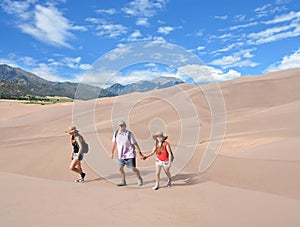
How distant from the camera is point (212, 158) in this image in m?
9.48

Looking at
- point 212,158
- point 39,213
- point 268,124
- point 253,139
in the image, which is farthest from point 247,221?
point 268,124

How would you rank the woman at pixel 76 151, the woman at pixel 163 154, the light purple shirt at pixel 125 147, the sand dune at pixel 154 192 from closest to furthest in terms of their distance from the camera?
the sand dune at pixel 154 192, the woman at pixel 163 154, the light purple shirt at pixel 125 147, the woman at pixel 76 151

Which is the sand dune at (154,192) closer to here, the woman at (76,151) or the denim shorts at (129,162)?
the woman at (76,151)

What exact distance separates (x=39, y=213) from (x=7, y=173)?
3.89 m

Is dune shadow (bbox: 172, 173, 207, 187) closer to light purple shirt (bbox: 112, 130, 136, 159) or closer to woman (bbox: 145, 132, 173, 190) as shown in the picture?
woman (bbox: 145, 132, 173, 190)

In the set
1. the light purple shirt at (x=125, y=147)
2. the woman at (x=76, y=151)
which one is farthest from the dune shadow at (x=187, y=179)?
the woman at (x=76, y=151)

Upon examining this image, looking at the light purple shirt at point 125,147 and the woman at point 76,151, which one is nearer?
the light purple shirt at point 125,147

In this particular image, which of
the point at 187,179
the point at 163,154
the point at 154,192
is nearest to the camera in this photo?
the point at 154,192

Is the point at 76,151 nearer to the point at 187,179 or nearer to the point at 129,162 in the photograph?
the point at 129,162

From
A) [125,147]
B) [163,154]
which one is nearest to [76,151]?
[125,147]

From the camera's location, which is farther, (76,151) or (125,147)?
(76,151)

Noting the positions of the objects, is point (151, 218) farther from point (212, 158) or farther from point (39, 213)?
point (212, 158)

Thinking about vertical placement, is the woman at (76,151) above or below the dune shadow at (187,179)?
above

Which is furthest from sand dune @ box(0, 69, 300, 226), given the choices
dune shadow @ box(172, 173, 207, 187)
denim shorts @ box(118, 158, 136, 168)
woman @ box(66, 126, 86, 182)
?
denim shorts @ box(118, 158, 136, 168)
